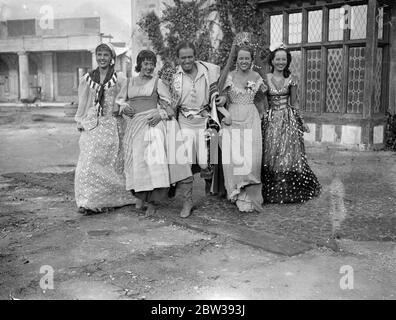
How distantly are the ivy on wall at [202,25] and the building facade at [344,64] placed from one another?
45 cm

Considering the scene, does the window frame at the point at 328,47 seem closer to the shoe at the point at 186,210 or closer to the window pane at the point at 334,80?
the window pane at the point at 334,80

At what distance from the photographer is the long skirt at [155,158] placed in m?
5.49

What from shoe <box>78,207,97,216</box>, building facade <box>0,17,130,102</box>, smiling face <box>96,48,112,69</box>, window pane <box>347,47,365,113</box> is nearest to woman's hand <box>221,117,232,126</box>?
smiling face <box>96,48,112,69</box>

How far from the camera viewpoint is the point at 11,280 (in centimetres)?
378

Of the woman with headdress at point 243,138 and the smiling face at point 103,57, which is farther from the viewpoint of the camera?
the woman with headdress at point 243,138

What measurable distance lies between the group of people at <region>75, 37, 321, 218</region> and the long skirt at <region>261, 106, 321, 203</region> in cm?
1

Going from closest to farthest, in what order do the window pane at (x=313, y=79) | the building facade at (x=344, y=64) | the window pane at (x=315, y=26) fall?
the building facade at (x=344, y=64) < the window pane at (x=315, y=26) < the window pane at (x=313, y=79)

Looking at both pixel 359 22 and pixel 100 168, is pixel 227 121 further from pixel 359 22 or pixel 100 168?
pixel 359 22

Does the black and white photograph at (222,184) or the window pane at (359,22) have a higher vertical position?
the window pane at (359,22)

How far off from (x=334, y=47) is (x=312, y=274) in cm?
734

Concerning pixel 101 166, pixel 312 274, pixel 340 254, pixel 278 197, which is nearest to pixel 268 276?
pixel 312 274

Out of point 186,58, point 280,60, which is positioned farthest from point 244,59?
point 186,58

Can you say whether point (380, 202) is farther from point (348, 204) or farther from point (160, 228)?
point (160, 228)

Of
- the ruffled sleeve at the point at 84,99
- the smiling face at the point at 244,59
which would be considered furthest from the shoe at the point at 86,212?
the smiling face at the point at 244,59
